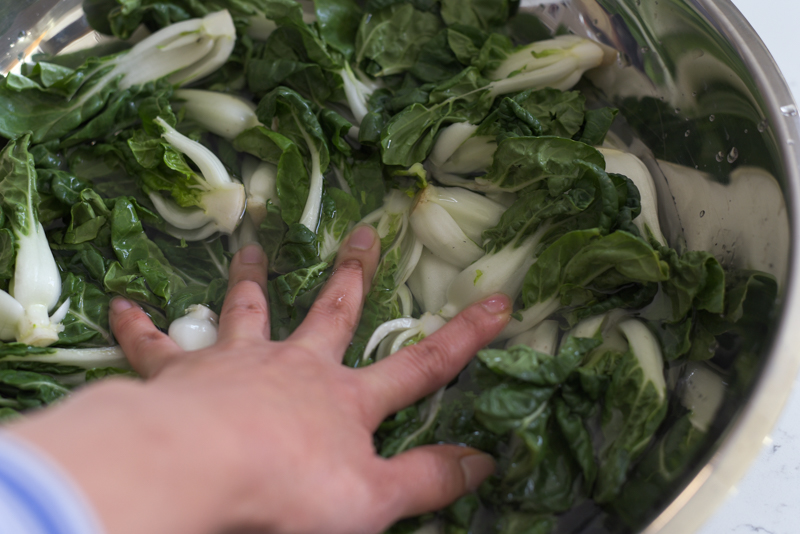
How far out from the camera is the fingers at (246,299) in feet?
2.34

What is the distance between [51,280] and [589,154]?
2.80ft

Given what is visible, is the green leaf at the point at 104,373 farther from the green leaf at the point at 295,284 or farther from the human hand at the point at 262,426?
the green leaf at the point at 295,284

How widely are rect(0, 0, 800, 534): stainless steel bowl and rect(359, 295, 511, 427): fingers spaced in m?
0.29

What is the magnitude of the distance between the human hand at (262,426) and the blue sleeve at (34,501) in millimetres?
26

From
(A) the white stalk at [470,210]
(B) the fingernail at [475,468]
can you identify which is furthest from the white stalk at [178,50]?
(B) the fingernail at [475,468]

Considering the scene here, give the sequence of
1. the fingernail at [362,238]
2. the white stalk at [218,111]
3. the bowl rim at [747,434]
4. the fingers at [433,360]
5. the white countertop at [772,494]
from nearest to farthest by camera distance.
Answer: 1. the bowl rim at [747,434]
2. the fingers at [433,360]
3. the white countertop at [772,494]
4. the fingernail at [362,238]
5. the white stalk at [218,111]

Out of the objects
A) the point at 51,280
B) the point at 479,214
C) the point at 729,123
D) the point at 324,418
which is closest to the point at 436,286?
the point at 479,214

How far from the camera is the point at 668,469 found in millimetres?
657

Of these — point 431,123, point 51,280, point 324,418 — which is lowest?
point 51,280

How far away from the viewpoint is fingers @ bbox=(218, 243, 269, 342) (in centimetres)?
71

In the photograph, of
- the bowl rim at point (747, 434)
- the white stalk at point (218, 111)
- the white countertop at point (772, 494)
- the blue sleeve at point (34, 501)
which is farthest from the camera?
the white stalk at point (218, 111)

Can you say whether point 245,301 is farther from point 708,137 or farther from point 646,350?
point 708,137

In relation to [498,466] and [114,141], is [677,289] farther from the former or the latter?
[114,141]

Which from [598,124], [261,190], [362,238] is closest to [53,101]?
[261,190]
